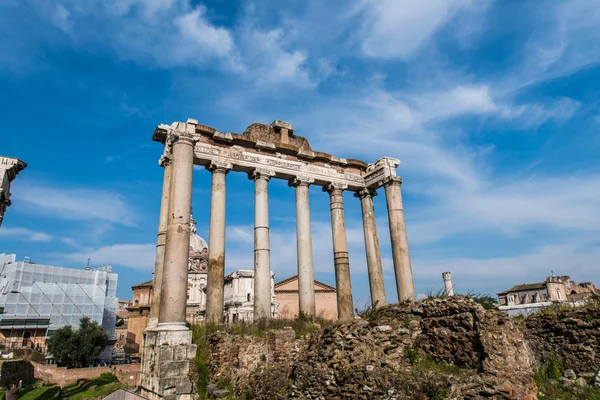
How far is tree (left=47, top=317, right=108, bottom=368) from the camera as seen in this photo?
121 ft

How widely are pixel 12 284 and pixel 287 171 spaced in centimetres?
3780

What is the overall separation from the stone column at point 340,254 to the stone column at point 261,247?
2.92 metres

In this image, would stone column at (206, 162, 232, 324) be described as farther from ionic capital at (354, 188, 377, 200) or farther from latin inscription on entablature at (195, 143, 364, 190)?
ionic capital at (354, 188, 377, 200)

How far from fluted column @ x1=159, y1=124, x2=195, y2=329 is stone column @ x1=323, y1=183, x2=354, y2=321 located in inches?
246

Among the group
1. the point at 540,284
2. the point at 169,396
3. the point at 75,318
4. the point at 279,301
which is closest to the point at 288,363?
the point at 169,396

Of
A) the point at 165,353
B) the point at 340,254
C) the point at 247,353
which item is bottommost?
the point at 247,353

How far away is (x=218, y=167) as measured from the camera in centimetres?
1392

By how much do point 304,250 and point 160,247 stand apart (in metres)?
4.91

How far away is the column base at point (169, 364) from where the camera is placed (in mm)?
9586

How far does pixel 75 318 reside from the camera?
42.7 m

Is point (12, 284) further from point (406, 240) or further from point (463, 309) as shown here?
point (463, 309)

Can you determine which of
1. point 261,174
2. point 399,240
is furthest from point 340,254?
point 261,174

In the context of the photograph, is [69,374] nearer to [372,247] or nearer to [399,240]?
[372,247]

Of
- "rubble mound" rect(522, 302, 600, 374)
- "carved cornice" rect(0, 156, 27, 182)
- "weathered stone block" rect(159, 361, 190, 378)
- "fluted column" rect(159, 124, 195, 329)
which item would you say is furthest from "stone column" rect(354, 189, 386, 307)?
"carved cornice" rect(0, 156, 27, 182)
